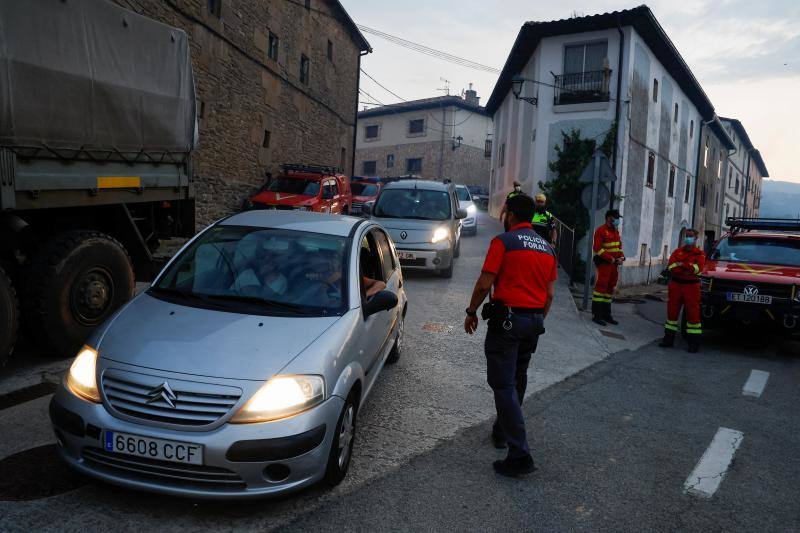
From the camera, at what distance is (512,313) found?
12.3ft

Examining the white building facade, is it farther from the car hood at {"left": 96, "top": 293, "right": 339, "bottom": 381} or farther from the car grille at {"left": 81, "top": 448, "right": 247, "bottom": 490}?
the car grille at {"left": 81, "top": 448, "right": 247, "bottom": 490}

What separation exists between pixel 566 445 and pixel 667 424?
3.88 ft

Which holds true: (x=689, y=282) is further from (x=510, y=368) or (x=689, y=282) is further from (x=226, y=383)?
(x=226, y=383)

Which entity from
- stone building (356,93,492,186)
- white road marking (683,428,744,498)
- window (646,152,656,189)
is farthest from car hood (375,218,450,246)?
stone building (356,93,492,186)

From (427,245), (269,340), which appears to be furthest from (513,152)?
(269,340)

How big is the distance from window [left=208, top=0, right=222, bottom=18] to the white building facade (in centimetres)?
928

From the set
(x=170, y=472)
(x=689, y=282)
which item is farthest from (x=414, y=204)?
(x=170, y=472)

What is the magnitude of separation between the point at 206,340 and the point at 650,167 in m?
21.2

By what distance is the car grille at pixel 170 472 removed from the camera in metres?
2.82

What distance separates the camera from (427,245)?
10570mm

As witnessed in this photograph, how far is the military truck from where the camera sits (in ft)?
14.8

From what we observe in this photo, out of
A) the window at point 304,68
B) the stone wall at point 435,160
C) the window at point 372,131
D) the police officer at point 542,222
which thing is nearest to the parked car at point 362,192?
the window at point 304,68

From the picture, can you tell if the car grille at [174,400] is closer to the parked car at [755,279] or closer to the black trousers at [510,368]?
the black trousers at [510,368]

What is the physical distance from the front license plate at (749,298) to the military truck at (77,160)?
24.3ft
